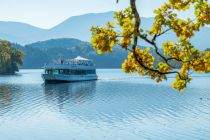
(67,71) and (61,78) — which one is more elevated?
(67,71)

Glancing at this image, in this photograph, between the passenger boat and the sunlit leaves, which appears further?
the passenger boat

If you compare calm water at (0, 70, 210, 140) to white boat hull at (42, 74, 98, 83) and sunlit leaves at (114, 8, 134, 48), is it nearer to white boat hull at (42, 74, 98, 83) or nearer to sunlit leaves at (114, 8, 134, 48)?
sunlit leaves at (114, 8, 134, 48)

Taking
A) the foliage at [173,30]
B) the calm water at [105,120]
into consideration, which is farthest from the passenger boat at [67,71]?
the foliage at [173,30]

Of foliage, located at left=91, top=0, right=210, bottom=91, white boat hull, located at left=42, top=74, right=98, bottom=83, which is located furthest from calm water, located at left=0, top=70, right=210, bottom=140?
white boat hull, located at left=42, top=74, right=98, bottom=83

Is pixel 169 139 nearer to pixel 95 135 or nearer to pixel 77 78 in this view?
pixel 95 135

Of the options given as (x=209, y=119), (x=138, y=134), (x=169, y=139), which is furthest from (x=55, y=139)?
(x=209, y=119)

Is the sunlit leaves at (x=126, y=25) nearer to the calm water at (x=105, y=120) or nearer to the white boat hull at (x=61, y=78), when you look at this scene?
the calm water at (x=105, y=120)

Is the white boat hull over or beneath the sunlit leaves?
beneath

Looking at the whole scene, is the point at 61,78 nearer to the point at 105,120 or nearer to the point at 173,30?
the point at 105,120

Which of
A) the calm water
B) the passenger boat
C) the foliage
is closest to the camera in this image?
the foliage

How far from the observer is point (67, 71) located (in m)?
147

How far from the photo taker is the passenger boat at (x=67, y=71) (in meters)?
142

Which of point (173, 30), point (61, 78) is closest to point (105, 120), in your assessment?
point (173, 30)

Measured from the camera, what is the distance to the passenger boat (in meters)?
142
